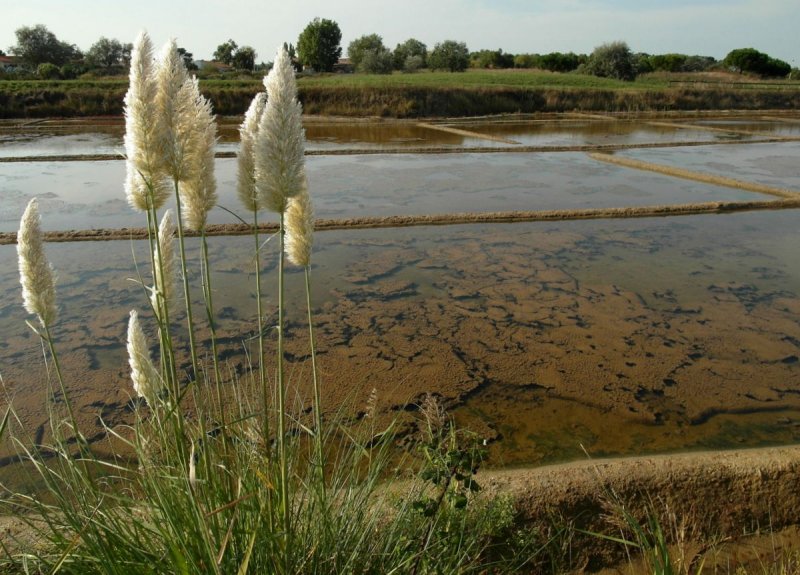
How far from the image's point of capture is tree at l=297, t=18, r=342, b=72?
2228 inches

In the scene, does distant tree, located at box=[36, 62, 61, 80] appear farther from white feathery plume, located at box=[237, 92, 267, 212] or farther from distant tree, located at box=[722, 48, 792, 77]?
distant tree, located at box=[722, 48, 792, 77]

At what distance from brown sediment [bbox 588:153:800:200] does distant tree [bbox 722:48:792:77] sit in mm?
44111

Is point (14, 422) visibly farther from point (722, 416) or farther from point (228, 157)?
point (228, 157)

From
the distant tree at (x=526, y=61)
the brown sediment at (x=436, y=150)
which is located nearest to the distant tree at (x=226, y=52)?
the distant tree at (x=526, y=61)

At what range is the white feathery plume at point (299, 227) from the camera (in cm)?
135

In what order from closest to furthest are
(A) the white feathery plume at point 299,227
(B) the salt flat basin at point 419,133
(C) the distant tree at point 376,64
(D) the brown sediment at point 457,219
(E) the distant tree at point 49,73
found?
(A) the white feathery plume at point 299,227 < (D) the brown sediment at point 457,219 < (B) the salt flat basin at point 419,133 < (E) the distant tree at point 49,73 < (C) the distant tree at point 376,64

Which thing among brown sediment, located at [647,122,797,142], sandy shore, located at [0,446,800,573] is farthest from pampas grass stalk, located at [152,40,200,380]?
brown sediment, located at [647,122,797,142]

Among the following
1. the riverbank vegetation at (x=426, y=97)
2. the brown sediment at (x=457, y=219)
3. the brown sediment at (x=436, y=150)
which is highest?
the riverbank vegetation at (x=426, y=97)

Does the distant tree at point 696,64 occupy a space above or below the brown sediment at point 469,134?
above

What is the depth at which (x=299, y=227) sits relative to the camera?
53.5 inches

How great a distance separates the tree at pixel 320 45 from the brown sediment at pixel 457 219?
179 ft

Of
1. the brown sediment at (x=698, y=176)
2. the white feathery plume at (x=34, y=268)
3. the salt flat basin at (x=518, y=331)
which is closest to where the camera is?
the white feathery plume at (x=34, y=268)

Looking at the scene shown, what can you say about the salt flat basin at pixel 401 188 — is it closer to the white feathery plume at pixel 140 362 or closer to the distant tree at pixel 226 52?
the white feathery plume at pixel 140 362

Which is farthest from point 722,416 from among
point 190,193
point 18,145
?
point 18,145
